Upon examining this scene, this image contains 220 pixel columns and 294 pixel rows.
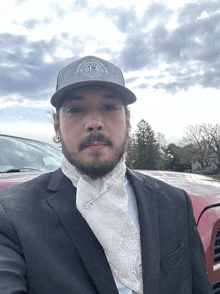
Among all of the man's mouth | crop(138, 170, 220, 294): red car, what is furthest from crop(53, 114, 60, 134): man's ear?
crop(138, 170, 220, 294): red car

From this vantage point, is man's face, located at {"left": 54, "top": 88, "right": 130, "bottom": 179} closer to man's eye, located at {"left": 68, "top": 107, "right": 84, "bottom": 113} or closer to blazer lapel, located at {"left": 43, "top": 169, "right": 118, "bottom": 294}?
man's eye, located at {"left": 68, "top": 107, "right": 84, "bottom": 113}

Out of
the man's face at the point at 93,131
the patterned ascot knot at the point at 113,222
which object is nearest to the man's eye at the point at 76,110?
the man's face at the point at 93,131

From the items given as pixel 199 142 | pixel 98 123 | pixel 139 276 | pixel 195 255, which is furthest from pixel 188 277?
pixel 199 142

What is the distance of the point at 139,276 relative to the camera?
1.27 m

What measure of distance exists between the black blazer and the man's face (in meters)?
0.19

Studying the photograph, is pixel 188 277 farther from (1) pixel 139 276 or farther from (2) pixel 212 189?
(2) pixel 212 189

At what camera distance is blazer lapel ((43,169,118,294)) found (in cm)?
113

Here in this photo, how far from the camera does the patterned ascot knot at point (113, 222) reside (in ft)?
4.03

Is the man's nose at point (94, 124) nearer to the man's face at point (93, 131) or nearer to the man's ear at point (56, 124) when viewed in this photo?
the man's face at point (93, 131)

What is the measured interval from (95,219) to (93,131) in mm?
496

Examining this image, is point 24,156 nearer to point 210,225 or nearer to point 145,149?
point 210,225

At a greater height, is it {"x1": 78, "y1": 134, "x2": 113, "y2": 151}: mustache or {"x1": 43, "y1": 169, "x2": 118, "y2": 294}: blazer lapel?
{"x1": 78, "y1": 134, "x2": 113, "y2": 151}: mustache

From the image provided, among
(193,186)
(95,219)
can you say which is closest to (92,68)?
(95,219)

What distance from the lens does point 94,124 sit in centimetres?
144
